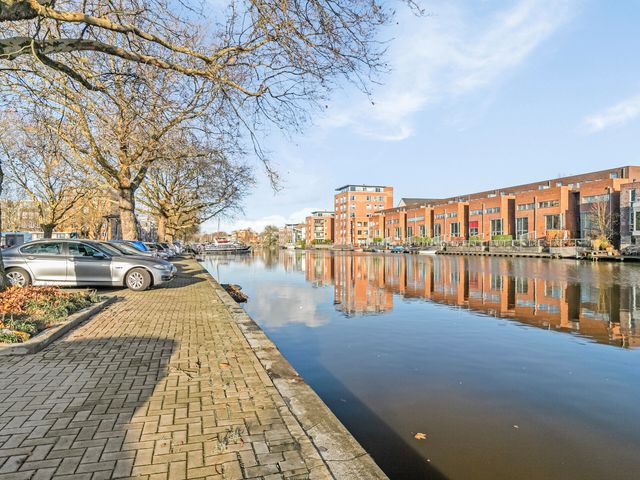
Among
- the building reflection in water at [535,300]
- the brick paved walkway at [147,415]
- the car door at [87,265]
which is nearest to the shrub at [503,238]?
the building reflection in water at [535,300]

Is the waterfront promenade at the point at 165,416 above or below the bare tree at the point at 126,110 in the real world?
below

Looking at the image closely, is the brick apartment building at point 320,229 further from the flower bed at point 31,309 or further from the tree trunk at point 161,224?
the flower bed at point 31,309

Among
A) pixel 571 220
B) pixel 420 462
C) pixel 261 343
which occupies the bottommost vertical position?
pixel 420 462

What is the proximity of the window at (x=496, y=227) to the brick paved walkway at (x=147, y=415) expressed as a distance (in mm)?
69740

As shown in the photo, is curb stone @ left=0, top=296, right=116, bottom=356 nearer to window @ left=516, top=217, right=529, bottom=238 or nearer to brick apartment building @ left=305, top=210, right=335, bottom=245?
window @ left=516, top=217, right=529, bottom=238

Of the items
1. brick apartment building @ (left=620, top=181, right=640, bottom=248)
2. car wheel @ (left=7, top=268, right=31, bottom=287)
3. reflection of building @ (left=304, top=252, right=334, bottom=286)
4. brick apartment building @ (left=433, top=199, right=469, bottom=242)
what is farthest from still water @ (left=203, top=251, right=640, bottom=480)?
brick apartment building @ (left=433, top=199, right=469, bottom=242)

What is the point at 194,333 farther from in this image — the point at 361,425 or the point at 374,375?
the point at 361,425

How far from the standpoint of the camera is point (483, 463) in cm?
418

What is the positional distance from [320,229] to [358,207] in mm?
30477

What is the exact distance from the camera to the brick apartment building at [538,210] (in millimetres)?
52062

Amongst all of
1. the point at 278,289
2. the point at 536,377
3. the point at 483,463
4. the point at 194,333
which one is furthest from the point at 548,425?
the point at 278,289

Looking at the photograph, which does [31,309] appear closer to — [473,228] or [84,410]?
[84,410]

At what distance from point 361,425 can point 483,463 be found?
1437 mm

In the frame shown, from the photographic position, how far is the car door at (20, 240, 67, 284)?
41.1 ft
